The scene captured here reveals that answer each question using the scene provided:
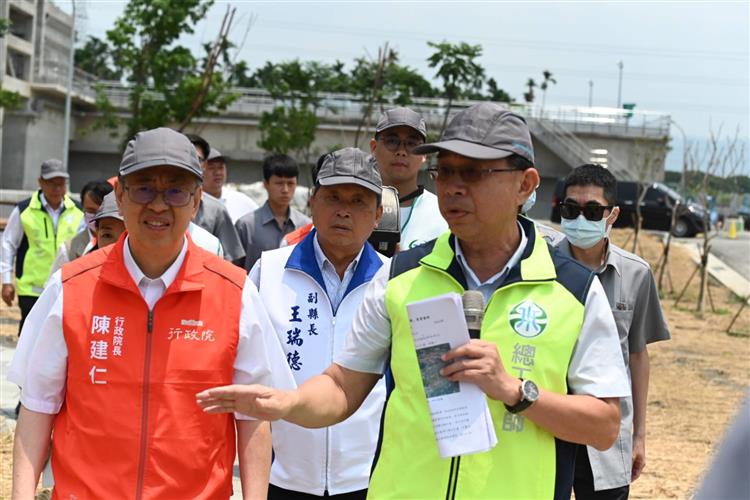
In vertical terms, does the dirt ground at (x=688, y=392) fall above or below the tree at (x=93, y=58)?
below

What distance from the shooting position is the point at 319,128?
45.2m

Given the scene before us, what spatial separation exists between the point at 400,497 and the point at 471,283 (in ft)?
1.99

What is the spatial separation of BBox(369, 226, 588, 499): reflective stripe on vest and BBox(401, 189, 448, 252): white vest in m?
2.61

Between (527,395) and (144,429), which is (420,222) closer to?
(144,429)

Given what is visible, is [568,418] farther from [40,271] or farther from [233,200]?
[40,271]

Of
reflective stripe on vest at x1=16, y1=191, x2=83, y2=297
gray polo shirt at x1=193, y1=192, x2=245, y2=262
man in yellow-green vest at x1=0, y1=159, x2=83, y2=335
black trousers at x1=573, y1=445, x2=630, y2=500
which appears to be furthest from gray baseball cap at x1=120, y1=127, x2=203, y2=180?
man in yellow-green vest at x1=0, y1=159, x2=83, y2=335

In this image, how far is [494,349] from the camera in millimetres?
2629

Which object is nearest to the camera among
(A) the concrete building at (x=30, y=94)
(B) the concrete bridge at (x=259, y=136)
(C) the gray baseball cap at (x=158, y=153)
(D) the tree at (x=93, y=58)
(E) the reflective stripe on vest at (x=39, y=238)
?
(C) the gray baseball cap at (x=158, y=153)

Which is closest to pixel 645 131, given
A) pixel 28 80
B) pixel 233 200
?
pixel 28 80

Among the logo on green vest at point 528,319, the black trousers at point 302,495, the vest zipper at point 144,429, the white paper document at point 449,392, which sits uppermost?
the logo on green vest at point 528,319

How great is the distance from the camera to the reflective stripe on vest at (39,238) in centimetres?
991

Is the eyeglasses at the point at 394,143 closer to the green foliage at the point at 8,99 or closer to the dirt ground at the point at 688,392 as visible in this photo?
the dirt ground at the point at 688,392

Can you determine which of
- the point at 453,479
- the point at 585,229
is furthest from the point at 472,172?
the point at 585,229

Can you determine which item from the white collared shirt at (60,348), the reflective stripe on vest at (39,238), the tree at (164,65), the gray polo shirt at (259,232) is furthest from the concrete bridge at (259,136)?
the white collared shirt at (60,348)
